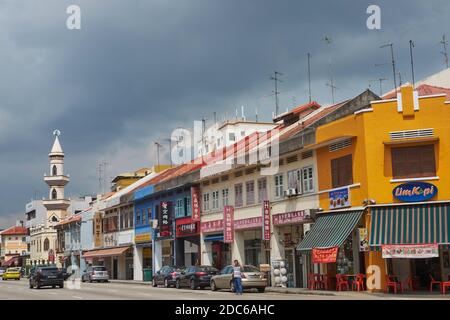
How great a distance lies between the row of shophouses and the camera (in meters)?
29.9

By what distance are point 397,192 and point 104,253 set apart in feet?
135

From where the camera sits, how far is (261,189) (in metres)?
39.9

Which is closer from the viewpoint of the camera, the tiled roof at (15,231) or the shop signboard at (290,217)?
the shop signboard at (290,217)

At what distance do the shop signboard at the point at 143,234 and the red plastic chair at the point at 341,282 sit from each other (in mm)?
26125

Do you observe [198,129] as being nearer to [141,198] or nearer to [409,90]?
[141,198]

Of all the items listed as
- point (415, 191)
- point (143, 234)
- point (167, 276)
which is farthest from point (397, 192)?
point (143, 234)

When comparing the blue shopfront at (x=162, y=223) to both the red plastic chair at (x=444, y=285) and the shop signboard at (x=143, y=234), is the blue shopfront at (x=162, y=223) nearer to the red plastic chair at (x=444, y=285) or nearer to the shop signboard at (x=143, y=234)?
the shop signboard at (x=143, y=234)

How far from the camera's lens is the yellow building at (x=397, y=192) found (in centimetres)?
2933

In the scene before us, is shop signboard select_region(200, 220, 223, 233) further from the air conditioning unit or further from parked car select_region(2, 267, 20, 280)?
parked car select_region(2, 267, 20, 280)

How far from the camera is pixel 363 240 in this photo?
3052 cm

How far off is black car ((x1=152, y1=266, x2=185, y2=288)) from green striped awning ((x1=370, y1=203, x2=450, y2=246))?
16.1 meters

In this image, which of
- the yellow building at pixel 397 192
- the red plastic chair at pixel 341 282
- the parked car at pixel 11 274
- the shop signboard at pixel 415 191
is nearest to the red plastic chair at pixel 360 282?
the yellow building at pixel 397 192

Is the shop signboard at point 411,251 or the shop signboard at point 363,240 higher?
the shop signboard at point 363,240

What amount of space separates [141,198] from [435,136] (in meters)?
32.5
